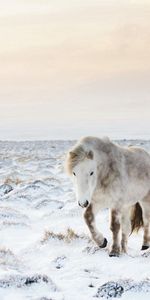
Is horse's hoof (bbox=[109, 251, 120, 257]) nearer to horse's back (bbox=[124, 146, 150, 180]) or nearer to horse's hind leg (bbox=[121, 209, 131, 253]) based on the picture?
horse's hind leg (bbox=[121, 209, 131, 253])

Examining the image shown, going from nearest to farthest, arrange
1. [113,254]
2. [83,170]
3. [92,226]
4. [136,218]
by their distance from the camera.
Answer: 1. [83,170]
2. [113,254]
3. [92,226]
4. [136,218]

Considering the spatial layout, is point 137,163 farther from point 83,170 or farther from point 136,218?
point 83,170

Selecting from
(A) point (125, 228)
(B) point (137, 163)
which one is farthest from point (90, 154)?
(A) point (125, 228)

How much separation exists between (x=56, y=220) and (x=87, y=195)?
17.1 feet

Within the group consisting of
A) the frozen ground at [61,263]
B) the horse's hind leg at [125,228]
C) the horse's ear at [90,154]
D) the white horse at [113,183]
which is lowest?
the frozen ground at [61,263]

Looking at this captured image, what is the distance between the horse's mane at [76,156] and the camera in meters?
8.21

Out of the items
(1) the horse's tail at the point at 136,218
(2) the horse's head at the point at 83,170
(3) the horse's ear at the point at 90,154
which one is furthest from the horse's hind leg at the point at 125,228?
(3) the horse's ear at the point at 90,154

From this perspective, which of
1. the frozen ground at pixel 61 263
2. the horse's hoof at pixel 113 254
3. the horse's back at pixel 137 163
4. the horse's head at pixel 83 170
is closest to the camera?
the frozen ground at pixel 61 263

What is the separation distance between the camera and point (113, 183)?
28.2 ft

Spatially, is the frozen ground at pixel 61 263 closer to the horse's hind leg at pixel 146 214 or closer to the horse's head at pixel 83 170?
the horse's hind leg at pixel 146 214

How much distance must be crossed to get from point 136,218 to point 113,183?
4.69 feet

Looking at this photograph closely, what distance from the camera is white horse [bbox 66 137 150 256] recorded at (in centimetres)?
822

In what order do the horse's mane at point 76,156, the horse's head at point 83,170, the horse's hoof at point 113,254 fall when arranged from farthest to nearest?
the horse's hoof at point 113,254, the horse's mane at point 76,156, the horse's head at point 83,170

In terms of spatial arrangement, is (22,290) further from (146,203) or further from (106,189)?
(146,203)
